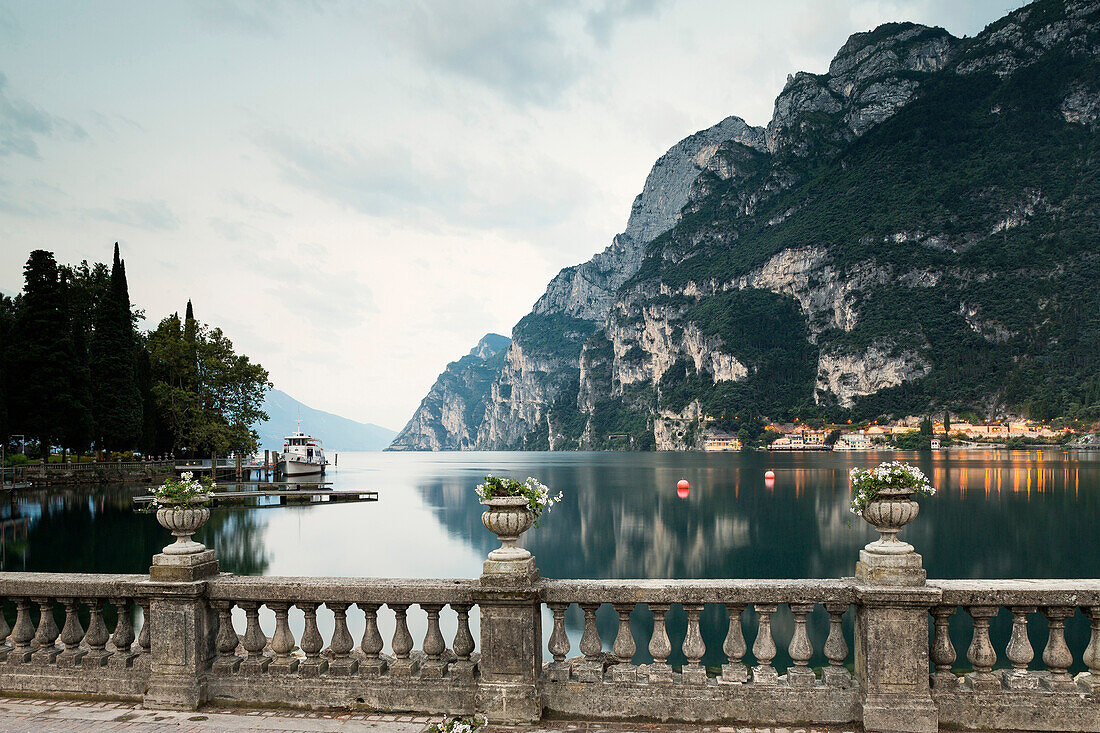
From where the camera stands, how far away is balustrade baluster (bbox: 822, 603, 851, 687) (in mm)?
5566

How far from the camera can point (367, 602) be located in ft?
20.1

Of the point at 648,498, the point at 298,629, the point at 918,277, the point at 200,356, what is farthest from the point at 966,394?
the point at 298,629

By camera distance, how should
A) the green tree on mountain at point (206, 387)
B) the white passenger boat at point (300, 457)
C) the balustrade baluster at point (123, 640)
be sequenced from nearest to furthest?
the balustrade baluster at point (123, 640), the green tree on mountain at point (206, 387), the white passenger boat at point (300, 457)

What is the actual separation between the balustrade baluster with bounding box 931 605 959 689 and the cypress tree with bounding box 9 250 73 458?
53.6 m

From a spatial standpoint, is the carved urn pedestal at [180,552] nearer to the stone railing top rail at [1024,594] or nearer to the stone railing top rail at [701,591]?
the stone railing top rail at [701,591]

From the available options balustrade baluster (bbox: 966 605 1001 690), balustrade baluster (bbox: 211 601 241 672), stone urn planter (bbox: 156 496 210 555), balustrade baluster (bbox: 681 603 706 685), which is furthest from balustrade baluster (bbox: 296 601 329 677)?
balustrade baluster (bbox: 966 605 1001 690)

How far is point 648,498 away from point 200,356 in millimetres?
44433

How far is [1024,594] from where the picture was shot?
5.53 m

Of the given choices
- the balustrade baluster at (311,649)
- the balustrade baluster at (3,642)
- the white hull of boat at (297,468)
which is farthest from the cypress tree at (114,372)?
the balustrade baluster at (311,649)

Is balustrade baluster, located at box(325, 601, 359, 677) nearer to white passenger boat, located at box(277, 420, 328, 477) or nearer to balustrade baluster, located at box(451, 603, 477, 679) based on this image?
balustrade baluster, located at box(451, 603, 477, 679)

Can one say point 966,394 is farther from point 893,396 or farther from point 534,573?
point 534,573

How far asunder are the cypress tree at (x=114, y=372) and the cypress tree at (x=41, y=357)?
5401 millimetres

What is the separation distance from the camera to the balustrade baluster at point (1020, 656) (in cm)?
538

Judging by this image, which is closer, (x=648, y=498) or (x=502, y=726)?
(x=502, y=726)
